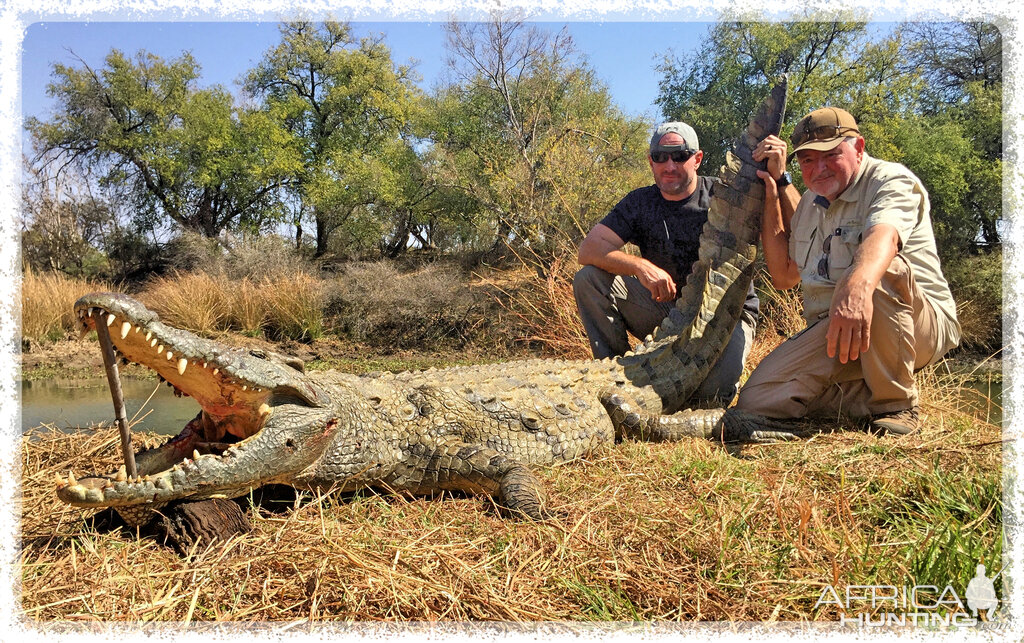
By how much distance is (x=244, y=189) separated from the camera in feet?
68.1

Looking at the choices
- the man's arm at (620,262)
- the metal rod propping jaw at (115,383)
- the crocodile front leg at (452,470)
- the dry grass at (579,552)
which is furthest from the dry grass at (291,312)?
the metal rod propping jaw at (115,383)

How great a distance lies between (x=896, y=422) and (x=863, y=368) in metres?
0.32

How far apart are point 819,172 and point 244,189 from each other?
20.2 metres

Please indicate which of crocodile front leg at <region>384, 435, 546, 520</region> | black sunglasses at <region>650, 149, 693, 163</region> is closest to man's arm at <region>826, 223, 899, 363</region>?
crocodile front leg at <region>384, 435, 546, 520</region>

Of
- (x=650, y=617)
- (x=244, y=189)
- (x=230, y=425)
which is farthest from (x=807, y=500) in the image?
(x=244, y=189)

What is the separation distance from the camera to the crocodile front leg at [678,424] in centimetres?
373

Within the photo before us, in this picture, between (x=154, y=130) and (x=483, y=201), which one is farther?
(x=154, y=130)

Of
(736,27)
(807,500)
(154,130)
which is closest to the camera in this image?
(807,500)

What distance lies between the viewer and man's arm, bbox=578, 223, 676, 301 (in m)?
4.36

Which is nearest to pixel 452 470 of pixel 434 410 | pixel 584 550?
pixel 434 410

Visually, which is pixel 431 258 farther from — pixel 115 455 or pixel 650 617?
pixel 650 617

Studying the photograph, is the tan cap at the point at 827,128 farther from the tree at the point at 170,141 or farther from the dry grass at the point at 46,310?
the tree at the point at 170,141

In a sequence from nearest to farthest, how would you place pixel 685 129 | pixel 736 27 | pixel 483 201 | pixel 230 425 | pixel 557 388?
pixel 230 425, pixel 557 388, pixel 685 129, pixel 736 27, pixel 483 201

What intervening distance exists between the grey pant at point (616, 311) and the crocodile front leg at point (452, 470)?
213 centimetres
